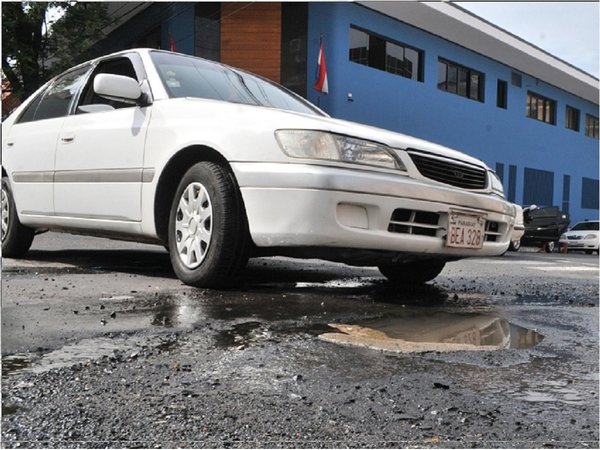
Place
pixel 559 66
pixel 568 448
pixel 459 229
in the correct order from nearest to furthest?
pixel 568 448, pixel 459 229, pixel 559 66

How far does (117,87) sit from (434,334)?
2.52 m

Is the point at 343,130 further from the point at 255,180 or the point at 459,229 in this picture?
the point at 459,229

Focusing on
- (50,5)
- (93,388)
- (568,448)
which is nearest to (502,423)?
(568,448)

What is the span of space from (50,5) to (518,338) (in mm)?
14465

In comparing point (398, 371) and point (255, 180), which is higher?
point (255, 180)

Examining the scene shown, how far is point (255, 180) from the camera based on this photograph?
329 cm

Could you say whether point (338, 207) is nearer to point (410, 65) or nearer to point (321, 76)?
point (321, 76)

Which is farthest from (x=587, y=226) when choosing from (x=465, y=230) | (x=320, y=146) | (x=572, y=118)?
(x=320, y=146)

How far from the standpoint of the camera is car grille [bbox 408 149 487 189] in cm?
356

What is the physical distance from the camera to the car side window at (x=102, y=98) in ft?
14.3

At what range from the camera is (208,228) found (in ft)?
11.6

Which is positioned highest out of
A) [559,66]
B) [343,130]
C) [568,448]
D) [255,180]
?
[559,66]

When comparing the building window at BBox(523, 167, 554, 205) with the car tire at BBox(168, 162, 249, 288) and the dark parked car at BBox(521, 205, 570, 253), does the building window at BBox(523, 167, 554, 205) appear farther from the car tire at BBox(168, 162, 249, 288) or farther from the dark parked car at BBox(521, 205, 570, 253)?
the car tire at BBox(168, 162, 249, 288)

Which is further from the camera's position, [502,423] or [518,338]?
[518,338]
